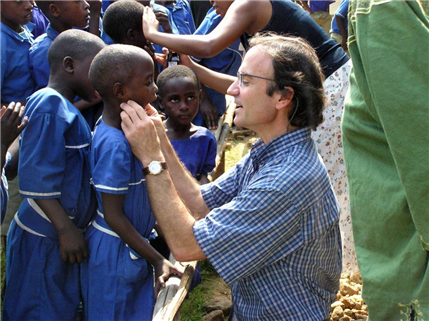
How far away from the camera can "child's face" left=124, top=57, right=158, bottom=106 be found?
281 centimetres

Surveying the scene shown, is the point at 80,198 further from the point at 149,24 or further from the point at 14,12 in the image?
the point at 14,12

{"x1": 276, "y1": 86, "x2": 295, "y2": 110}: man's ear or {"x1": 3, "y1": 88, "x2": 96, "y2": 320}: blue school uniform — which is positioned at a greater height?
{"x1": 276, "y1": 86, "x2": 295, "y2": 110}: man's ear

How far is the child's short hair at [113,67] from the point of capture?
9.16ft

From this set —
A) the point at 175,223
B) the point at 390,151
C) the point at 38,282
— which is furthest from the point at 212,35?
the point at 390,151

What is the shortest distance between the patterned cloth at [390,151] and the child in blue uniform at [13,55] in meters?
2.67

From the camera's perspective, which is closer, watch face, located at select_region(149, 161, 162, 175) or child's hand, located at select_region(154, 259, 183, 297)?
watch face, located at select_region(149, 161, 162, 175)

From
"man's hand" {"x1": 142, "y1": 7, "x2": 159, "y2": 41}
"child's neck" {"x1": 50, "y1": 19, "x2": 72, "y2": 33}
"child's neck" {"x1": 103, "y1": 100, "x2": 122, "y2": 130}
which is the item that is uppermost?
"man's hand" {"x1": 142, "y1": 7, "x2": 159, "y2": 41}

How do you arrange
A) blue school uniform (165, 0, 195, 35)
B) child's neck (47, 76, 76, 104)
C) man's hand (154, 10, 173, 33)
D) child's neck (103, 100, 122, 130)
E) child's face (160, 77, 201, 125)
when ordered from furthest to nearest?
blue school uniform (165, 0, 195, 35), man's hand (154, 10, 173, 33), child's face (160, 77, 201, 125), child's neck (47, 76, 76, 104), child's neck (103, 100, 122, 130)

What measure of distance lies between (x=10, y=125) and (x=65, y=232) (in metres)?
0.59

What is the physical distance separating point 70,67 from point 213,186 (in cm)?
100

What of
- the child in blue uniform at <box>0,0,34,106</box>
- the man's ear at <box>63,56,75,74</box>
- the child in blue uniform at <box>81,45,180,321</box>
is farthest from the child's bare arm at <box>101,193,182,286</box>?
the child in blue uniform at <box>0,0,34,106</box>

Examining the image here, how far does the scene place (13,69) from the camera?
13.0ft

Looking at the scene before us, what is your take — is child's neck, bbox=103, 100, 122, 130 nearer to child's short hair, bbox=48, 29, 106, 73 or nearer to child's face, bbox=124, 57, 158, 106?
child's face, bbox=124, 57, 158, 106

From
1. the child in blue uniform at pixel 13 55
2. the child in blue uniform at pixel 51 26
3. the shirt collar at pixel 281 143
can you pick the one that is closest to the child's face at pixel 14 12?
the child in blue uniform at pixel 13 55
